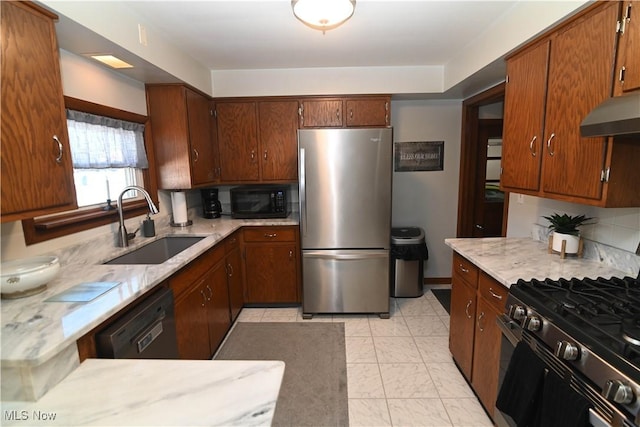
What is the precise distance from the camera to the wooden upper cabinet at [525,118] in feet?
5.70

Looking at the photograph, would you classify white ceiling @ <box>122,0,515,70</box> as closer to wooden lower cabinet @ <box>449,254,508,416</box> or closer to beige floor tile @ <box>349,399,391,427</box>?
wooden lower cabinet @ <box>449,254,508,416</box>

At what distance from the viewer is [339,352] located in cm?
250

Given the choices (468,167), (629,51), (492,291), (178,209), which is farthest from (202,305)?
(468,167)

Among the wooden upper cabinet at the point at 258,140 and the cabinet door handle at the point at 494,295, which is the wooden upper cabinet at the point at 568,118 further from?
the wooden upper cabinet at the point at 258,140

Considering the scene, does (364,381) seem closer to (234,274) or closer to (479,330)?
(479,330)

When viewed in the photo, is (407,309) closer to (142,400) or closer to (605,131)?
(605,131)

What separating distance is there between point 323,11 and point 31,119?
1.41 meters

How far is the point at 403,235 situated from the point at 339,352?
148 cm

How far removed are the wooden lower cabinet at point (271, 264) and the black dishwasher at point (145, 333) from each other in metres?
1.44

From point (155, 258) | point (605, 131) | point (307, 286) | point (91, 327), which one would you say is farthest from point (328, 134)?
point (91, 327)

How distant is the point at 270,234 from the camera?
10.2 feet

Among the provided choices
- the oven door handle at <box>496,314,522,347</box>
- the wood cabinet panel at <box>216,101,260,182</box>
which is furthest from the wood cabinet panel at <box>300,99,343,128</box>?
the oven door handle at <box>496,314,522,347</box>

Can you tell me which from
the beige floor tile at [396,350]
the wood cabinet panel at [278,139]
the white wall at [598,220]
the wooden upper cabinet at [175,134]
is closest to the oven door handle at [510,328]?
the white wall at [598,220]

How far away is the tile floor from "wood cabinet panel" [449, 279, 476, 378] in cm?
15
